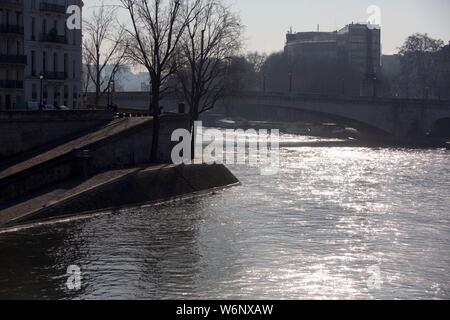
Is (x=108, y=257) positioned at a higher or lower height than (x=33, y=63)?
lower

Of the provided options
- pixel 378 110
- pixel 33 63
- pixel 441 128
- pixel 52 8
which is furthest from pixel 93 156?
pixel 441 128

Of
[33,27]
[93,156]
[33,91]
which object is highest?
[33,27]

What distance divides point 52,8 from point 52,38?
2321 millimetres

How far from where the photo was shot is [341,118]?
11088cm

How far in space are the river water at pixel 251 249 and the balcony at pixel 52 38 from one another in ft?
68.4

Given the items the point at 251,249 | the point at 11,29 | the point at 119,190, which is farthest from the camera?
the point at 11,29

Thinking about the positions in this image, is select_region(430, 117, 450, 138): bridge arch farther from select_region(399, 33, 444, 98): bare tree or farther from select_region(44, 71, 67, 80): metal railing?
select_region(44, 71, 67, 80): metal railing

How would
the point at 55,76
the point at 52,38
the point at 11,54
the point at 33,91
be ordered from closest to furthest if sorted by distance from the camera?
the point at 11,54 → the point at 52,38 → the point at 33,91 → the point at 55,76

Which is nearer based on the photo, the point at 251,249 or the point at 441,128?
the point at 251,249

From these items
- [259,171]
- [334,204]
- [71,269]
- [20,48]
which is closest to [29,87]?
[20,48]

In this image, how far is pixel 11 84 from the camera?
60500 millimetres

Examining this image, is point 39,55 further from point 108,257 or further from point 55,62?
point 108,257

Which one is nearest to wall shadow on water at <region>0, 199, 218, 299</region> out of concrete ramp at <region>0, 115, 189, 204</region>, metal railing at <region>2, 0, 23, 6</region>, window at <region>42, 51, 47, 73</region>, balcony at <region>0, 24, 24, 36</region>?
concrete ramp at <region>0, 115, 189, 204</region>

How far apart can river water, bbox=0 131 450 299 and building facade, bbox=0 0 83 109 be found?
19.0m
